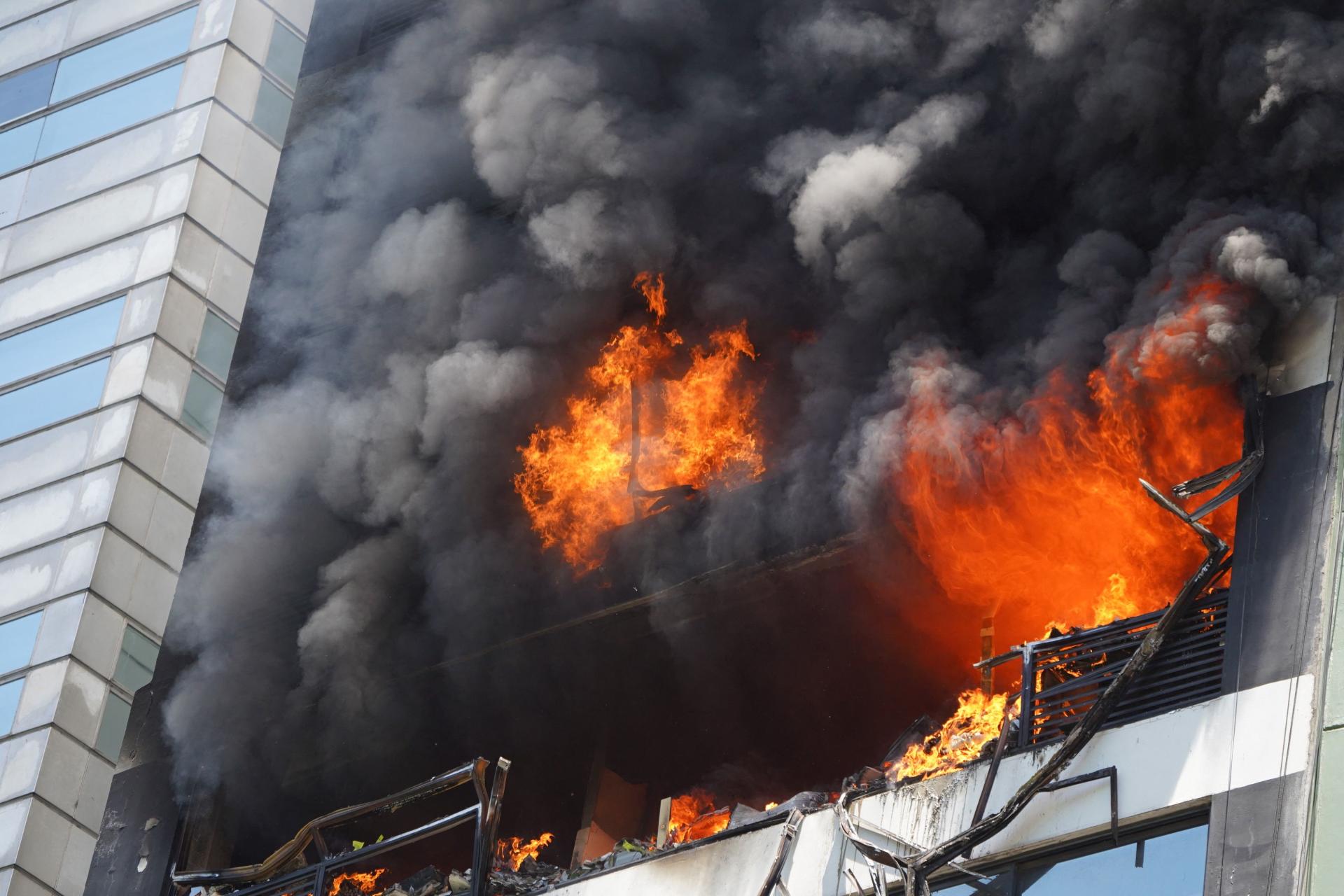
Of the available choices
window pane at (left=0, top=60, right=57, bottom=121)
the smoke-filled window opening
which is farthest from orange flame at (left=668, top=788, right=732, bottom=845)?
window pane at (left=0, top=60, right=57, bottom=121)

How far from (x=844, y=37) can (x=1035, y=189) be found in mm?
2909

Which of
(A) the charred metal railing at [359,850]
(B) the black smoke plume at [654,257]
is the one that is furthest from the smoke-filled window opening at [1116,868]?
(A) the charred metal railing at [359,850]

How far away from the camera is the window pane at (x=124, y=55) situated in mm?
25906

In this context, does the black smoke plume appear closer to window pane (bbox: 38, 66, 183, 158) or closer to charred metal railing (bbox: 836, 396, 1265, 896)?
charred metal railing (bbox: 836, 396, 1265, 896)

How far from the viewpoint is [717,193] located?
21141mm

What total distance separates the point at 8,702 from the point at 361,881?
5054 mm

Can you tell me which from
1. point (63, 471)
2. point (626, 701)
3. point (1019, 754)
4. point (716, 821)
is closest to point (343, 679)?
point (626, 701)

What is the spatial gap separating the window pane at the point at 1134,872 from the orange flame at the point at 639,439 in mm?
6633

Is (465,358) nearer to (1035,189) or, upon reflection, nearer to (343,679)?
(343,679)

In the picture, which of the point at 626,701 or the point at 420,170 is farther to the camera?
the point at 420,170

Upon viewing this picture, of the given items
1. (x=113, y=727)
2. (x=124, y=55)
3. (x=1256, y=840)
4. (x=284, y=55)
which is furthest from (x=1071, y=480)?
(x=124, y=55)

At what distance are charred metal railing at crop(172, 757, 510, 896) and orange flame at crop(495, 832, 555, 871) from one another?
166cm

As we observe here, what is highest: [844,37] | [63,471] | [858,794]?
[844,37]

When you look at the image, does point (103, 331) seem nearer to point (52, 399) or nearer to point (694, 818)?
point (52, 399)
